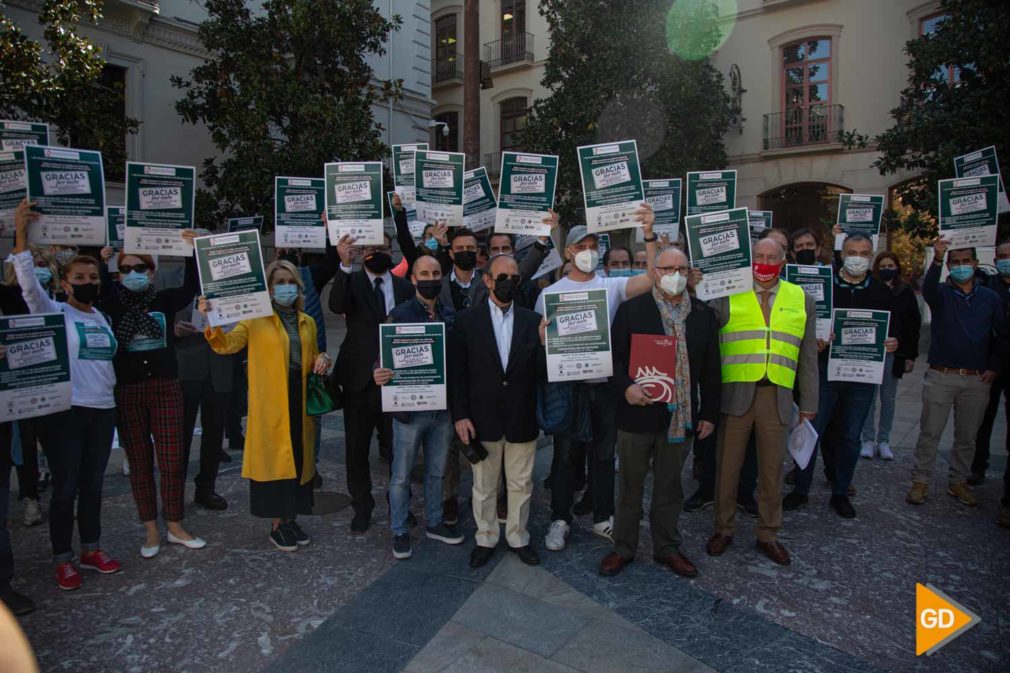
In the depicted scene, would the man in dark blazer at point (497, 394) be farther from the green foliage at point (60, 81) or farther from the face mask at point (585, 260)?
the green foliage at point (60, 81)

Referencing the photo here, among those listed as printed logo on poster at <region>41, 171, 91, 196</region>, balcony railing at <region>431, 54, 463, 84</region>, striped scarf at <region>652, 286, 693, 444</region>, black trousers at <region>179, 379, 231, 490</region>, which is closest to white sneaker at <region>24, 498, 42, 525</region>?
black trousers at <region>179, 379, 231, 490</region>

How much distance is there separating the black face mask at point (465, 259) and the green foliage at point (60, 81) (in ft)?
27.9

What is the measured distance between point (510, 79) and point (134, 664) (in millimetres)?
27864

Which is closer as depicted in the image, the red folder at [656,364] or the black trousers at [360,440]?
the red folder at [656,364]

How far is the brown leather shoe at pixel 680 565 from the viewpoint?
436 cm

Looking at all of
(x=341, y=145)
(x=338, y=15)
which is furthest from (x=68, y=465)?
(x=338, y=15)

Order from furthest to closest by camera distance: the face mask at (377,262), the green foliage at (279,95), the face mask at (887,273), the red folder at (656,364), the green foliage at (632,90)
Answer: the green foliage at (632,90), the green foliage at (279,95), the face mask at (887,273), the face mask at (377,262), the red folder at (656,364)

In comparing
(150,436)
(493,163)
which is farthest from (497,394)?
(493,163)

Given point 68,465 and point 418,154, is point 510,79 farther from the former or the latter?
point 68,465

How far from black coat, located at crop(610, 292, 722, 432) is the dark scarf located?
3108 mm

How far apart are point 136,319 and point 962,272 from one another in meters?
6.44

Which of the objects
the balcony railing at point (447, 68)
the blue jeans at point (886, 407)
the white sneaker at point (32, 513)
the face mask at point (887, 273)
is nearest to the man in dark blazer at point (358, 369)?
the white sneaker at point (32, 513)

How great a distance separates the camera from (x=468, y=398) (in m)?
4.56

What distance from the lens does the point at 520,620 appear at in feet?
12.6
